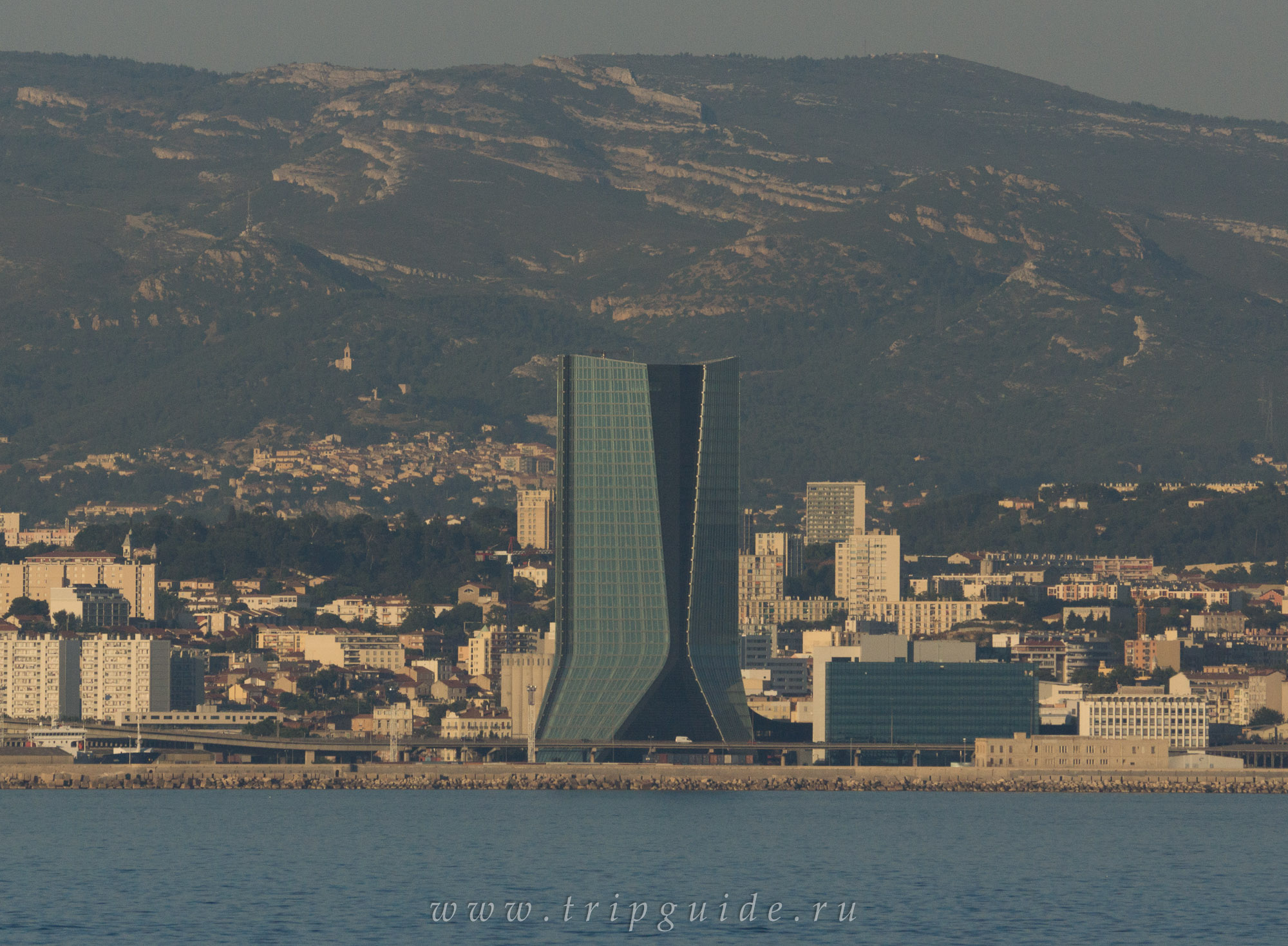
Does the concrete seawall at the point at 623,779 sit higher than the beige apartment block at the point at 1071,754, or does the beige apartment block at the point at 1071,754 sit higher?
the beige apartment block at the point at 1071,754

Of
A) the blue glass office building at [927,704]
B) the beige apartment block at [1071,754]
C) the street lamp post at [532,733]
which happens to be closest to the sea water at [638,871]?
the beige apartment block at [1071,754]

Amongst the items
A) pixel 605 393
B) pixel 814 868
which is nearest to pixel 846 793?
pixel 605 393

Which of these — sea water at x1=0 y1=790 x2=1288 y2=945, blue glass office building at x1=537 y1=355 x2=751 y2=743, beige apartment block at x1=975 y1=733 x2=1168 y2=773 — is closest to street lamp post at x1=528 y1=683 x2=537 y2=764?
blue glass office building at x1=537 y1=355 x2=751 y2=743

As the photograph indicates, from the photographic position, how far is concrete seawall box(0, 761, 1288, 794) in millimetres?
168375

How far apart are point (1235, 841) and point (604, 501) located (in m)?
61.7

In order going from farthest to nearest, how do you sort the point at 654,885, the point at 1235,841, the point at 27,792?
1. the point at 27,792
2. the point at 1235,841
3. the point at 654,885

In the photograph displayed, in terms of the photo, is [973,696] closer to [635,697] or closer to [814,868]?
[635,697]

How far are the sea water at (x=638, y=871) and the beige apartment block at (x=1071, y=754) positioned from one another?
13.5 meters

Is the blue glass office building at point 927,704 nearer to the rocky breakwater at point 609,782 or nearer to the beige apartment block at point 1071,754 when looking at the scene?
the beige apartment block at point 1071,754

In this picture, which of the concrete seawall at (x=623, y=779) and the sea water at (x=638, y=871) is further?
the concrete seawall at (x=623, y=779)

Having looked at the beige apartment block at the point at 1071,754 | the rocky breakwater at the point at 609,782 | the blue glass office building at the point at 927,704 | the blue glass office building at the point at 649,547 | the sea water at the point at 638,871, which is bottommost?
the sea water at the point at 638,871

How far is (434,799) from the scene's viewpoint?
156500 mm

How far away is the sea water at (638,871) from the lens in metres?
97.8

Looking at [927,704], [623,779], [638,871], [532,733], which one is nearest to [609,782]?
[623,779]
